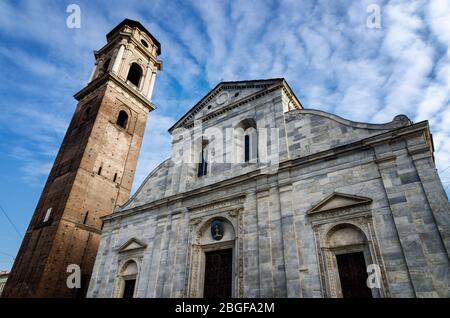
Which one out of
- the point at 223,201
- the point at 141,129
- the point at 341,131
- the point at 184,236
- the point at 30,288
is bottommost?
the point at 30,288

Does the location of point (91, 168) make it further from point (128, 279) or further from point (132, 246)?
point (128, 279)

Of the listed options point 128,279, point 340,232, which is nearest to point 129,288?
point 128,279

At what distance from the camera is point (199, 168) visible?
55.3ft

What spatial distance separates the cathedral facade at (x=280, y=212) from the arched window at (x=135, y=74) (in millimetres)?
15043

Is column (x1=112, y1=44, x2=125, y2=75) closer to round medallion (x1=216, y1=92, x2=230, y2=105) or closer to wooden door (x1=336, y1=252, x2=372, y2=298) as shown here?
round medallion (x1=216, y1=92, x2=230, y2=105)

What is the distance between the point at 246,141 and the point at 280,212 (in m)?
5.07

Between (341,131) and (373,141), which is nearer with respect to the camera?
(373,141)

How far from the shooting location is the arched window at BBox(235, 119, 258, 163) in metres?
15.0

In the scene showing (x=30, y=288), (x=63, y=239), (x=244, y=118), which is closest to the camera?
(x=244, y=118)

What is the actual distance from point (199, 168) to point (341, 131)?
7781mm

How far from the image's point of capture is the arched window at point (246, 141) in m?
15.0

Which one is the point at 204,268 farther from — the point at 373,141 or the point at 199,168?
the point at 373,141

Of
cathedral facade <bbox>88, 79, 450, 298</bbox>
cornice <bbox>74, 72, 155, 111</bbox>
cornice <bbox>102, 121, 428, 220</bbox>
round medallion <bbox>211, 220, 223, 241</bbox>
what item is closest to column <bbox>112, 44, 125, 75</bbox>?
cornice <bbox>74, 72, 155, 111</bbox>

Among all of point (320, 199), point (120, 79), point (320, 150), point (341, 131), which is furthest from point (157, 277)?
point (120, 79)
